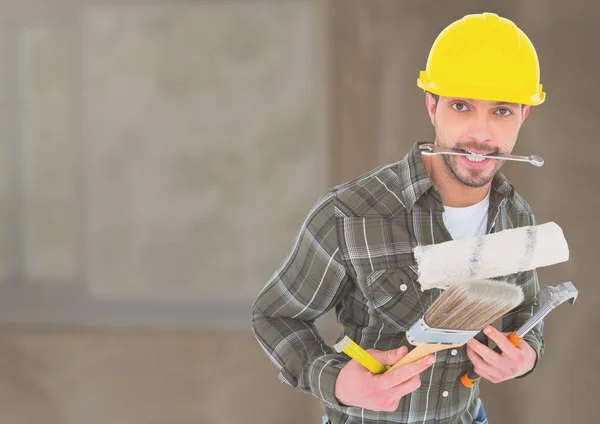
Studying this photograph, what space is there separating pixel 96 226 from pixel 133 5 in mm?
859

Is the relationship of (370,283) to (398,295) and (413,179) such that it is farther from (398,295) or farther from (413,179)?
(413,179)

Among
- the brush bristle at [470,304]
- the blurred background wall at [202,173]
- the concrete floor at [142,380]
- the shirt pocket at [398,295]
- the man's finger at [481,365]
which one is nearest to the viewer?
the brush bristle at [470,304]

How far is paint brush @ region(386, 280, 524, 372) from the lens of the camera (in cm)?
100

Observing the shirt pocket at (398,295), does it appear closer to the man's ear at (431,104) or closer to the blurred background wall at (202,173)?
the man's ear at (431,104)

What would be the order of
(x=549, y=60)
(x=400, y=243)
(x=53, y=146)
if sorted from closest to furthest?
(x=400, y=243) → (x=549, y=60) → (x=53, y=146)

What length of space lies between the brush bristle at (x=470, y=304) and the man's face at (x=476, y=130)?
0.26 meters

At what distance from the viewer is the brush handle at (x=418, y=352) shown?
107 cm

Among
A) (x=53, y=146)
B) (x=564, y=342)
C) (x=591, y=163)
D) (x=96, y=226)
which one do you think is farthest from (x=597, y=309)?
(x=53, y=146)

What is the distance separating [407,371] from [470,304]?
0.15 meters

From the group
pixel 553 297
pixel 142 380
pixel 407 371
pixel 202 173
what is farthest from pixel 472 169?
pixel 142 380

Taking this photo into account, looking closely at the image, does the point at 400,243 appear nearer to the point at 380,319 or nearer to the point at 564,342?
the point at 380,319

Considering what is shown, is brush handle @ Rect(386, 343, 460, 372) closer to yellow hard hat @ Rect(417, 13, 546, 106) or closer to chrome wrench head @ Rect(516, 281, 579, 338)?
chrome wrench head @ Rect(516, 281, 579, 338)

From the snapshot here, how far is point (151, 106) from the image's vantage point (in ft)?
9.82

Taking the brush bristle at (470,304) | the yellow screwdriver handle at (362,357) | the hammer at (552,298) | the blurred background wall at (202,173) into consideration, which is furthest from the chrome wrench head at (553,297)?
the blurred background wall at (202,173)
